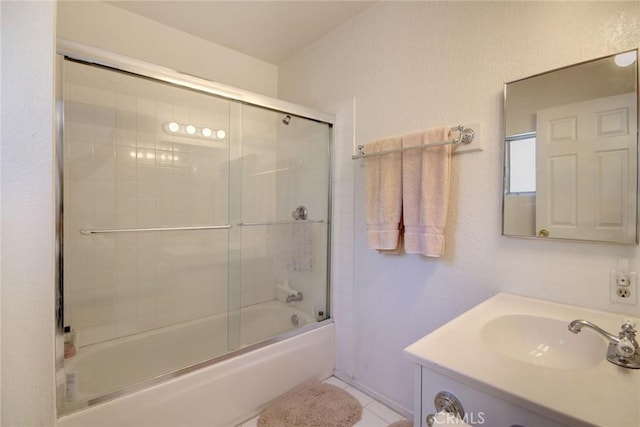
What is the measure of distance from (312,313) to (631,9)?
2130 mm

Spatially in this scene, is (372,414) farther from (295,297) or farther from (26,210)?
(26,210)

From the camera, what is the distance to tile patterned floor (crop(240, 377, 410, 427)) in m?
1.54

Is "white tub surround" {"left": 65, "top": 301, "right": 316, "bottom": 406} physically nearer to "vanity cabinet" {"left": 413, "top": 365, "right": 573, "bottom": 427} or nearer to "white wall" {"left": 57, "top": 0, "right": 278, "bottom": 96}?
"vanity cabinet" {"left": 413, "top": 365, "right": 573, "bottom": 427}

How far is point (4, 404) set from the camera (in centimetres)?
52

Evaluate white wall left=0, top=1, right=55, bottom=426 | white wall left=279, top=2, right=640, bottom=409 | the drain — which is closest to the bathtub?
the drain

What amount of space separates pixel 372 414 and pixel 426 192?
1303 mm

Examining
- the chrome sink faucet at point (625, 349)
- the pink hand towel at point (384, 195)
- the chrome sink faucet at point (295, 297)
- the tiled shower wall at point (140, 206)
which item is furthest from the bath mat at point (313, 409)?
the chrome sink faucet at point (625, 349)

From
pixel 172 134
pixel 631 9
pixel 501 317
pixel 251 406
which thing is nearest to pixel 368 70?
pixel 631 9

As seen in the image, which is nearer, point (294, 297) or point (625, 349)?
point (625, 349)

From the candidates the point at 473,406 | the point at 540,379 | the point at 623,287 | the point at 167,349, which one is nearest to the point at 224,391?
the point at 167,349

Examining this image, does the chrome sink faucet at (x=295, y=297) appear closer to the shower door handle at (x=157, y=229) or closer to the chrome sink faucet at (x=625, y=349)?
the shower door handle at (x=157, y=229)

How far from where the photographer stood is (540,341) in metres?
0.99

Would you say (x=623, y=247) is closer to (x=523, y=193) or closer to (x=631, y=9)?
(x=523, y=193)

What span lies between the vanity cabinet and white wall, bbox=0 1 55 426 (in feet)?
2.87
